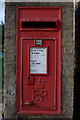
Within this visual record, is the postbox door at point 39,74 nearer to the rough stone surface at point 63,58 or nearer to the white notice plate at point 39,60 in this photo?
the white notice plate at point 39,60

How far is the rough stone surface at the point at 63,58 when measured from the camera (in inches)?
114

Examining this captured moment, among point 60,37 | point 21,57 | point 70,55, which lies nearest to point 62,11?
point 60,37

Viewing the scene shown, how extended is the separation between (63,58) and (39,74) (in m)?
0.46

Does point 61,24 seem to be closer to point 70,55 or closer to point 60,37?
point 60,37

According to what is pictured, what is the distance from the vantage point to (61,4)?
9.46 feet

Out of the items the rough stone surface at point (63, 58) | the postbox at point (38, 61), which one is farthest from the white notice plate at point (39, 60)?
the rough stone surface at point (63, 58)

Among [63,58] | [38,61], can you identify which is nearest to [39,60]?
[38,61]

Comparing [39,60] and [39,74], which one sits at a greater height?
[39,60]

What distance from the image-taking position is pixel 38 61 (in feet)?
9.42

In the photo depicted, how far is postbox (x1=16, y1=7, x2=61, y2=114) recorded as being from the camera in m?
2.86

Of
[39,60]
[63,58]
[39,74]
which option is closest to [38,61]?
[39,60]

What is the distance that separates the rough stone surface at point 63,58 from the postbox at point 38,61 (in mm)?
69

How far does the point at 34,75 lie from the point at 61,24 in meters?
0.90

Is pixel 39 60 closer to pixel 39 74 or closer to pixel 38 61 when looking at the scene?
pixel 38 61
